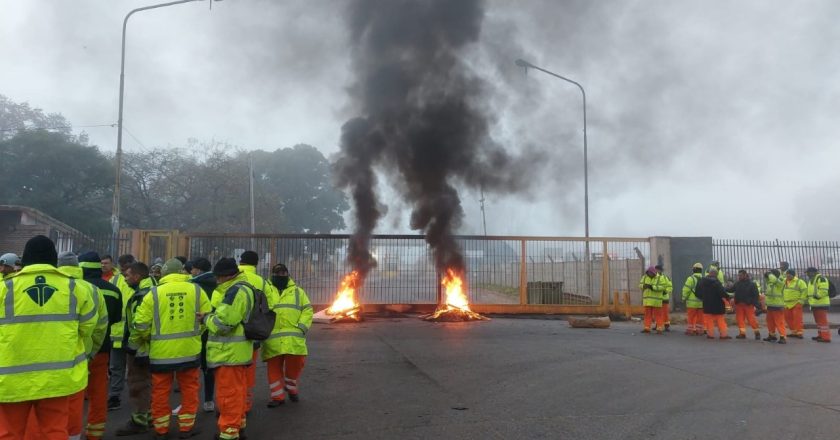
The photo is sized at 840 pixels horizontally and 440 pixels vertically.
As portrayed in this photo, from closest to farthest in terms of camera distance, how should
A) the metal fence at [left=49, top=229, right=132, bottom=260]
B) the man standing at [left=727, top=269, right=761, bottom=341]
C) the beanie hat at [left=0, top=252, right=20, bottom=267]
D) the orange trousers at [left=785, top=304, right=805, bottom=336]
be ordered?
the beanie hat at [left=0, top=252, right=20, bottom=267], the man standing at [left=727, top=269, right=761, bottom=341], the orange trousers at [left=785, top=304, right=805, bottom=336], the metal fence at [left=49, top=229, right=132, bottom=260]

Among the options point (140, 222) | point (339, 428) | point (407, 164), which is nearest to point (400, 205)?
point (407, 164)

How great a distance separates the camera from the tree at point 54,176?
26594mm

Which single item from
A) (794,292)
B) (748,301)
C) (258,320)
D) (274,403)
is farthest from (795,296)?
(258,320)

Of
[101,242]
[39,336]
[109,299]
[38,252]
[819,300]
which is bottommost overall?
[819,300]

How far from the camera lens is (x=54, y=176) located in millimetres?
27359

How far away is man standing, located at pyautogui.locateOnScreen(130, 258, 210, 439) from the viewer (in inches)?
165

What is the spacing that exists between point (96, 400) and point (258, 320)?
1345 mm

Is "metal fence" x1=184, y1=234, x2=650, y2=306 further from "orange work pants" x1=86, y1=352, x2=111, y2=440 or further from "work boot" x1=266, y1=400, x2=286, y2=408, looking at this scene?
"orange work pants" x1=86, y1=352, x2=111, y2=440

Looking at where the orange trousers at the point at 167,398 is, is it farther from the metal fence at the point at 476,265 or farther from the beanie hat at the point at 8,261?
the metal fence at the point at 476,265

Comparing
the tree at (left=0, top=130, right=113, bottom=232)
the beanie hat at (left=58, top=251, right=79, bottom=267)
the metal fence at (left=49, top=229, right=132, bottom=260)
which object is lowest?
the beanie hat at (left=58, top=251, right=79, bottom=267)

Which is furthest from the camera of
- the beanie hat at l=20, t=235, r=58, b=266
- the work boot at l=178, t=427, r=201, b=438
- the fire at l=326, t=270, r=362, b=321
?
the fire at l=326, t=270, r=362, b=321

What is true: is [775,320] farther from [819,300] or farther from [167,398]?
[167,398]

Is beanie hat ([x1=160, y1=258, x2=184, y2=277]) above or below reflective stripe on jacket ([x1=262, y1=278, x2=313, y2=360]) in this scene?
above

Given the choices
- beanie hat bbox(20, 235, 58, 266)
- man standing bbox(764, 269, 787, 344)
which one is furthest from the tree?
man standing bbox(764, 269, 787, 344)
